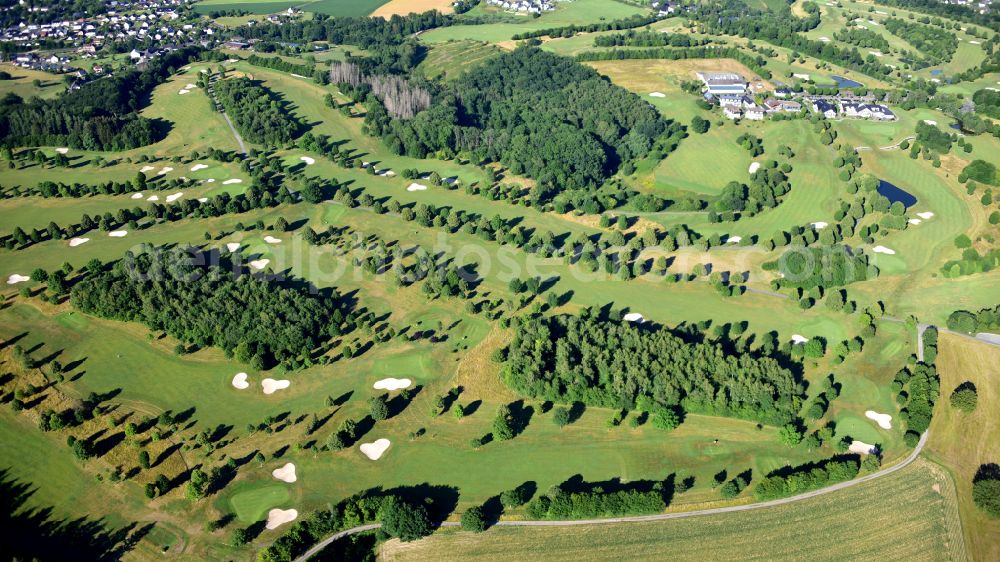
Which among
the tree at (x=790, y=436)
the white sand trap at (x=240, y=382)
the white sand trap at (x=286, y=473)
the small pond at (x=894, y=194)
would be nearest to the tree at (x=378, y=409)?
the white sand trap at (x=286, y=473)

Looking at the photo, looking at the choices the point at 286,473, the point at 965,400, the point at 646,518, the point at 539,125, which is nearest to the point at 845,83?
the point at 539,125

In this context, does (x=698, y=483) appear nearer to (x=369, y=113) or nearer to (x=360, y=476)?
(x=360, y=476)

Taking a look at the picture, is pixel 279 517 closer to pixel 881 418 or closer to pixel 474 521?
pixel 474 521

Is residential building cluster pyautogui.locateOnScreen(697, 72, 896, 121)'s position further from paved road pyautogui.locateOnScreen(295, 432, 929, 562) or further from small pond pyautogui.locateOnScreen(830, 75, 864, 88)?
paved road pyautogui.locateOnScreen(295, 432, 929, 562)

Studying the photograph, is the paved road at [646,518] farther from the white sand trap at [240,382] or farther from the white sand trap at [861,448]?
the white sand trap at [240,382]

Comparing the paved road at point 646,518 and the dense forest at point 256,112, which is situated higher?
the dense forest at point 256,112

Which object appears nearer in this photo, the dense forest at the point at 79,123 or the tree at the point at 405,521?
the tree at the point at 405,521

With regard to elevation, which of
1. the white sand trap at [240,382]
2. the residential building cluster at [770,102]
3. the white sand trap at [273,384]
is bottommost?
the white sand trap at [273,384]
